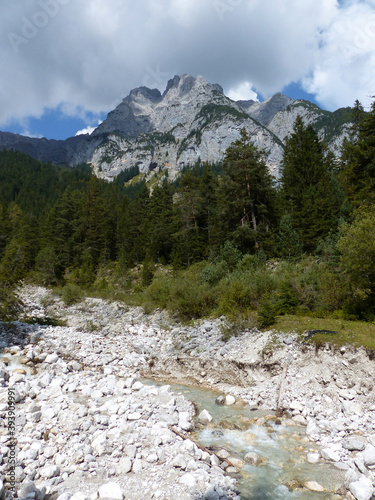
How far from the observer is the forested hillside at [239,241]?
14750 millimetres

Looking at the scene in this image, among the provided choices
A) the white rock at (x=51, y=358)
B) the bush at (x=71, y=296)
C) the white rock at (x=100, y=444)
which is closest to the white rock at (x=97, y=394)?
the white rock at (x=100, y=444)

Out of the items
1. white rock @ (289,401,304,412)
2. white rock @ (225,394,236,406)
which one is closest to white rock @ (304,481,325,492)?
white rock @ (289,401,304,412)

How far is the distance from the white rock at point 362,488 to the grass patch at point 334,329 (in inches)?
200

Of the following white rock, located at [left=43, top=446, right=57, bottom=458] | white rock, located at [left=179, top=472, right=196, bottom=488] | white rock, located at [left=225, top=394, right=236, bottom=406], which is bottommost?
white rock, located at [left=225, top=394, right=236, bottom=406]

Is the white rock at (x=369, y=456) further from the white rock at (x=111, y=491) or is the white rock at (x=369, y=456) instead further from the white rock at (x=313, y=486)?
the white rock at (x=111, y=491)

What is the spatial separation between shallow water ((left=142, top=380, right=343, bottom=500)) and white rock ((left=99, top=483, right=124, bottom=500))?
8.50ft

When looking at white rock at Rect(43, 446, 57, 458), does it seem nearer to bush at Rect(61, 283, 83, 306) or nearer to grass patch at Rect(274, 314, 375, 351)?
grass patch at Rect(274, 314, 375, 351)

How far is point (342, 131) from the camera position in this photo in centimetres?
12612

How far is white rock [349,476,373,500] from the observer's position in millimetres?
5262

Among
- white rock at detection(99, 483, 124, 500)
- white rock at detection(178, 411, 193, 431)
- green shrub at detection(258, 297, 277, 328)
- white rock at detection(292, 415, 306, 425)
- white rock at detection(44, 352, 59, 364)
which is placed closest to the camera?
white rock at detection(99, 483, 124, 500)

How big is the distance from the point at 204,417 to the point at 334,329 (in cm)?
684

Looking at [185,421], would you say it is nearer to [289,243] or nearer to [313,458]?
[313,458]

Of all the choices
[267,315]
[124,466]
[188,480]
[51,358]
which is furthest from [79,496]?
[267,315]

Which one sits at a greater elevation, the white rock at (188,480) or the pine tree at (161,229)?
the pine tree at (161,229)
